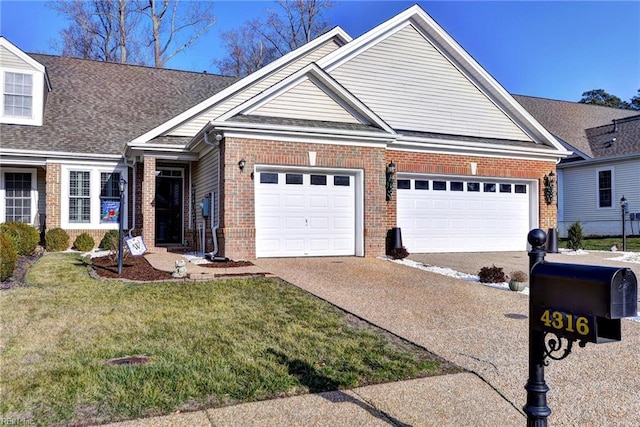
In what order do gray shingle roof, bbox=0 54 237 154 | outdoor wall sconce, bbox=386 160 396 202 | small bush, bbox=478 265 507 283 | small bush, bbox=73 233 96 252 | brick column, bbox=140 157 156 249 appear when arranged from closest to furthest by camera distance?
small bush, bbox=478 265 507 283
outdoor wall sconce, bbox=386 160 396 202
brick column, bbox=140 157 156 249
small bush, bbox=73 233 96 252
gray shingle roof, bbox=0 54 237 154

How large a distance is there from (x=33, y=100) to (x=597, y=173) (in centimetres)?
2563

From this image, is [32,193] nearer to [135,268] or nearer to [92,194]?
[92,194]

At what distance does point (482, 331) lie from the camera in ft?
19.6

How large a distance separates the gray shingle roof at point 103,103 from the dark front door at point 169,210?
1.95 metres

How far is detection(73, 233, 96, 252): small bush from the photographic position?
15.7 metres

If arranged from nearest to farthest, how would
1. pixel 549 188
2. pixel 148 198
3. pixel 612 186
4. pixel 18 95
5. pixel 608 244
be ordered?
pixel 148 198, pixel 549 188, pixel 18 95, pixel 608 244, pixel 612 186

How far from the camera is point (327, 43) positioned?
58.8ft

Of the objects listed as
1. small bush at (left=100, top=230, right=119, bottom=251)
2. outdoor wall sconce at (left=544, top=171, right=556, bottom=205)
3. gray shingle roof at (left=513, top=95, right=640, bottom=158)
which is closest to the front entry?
small bush at (left=100, top=230, right=119, bottom=251)

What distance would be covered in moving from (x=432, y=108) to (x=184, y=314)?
1183cm

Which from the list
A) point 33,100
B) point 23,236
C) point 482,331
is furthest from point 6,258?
point 33,100

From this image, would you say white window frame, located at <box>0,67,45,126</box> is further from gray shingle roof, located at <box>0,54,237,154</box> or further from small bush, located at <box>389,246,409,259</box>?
small bush, located at <box>389,246,409,259</box>

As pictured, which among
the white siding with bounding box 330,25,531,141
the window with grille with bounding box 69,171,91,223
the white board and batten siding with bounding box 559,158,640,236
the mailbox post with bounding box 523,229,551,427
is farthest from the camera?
the white board and batten siding with bounding box 559,158,640,236

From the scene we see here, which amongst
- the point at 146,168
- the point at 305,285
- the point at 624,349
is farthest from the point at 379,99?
the point at 624,349

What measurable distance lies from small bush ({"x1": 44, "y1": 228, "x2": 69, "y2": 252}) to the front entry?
2.97 metres
